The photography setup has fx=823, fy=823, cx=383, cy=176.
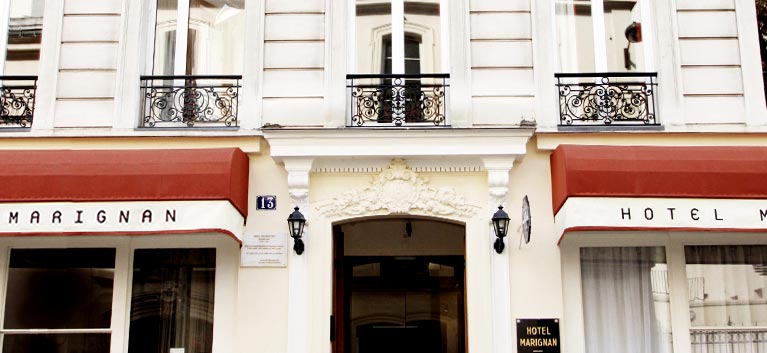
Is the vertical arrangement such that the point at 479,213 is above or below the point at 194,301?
above

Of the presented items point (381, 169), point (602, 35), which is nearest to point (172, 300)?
point (381, 169)

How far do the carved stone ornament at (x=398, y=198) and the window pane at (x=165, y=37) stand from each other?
2.38m

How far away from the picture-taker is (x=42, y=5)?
30.5 ft

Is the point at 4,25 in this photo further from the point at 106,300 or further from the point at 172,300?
the point at 172,300

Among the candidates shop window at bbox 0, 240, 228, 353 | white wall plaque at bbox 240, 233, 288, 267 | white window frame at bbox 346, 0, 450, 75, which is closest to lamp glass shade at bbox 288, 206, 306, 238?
white wall plaque at bbox 240, 233, 288, 267

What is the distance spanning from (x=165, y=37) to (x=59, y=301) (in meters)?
3.06

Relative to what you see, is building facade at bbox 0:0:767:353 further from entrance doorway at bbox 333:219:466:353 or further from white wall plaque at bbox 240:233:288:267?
entrance doorway at bbox 333:219:466:353

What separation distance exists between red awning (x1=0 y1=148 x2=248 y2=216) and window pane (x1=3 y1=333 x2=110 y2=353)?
153 cm

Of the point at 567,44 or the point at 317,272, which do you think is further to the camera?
the point at 567,44

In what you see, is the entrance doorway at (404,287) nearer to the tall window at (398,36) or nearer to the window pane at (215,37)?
the tall window at (398,36)

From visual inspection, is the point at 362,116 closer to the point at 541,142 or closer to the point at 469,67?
the point at 469,67

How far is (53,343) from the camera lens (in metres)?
8.48

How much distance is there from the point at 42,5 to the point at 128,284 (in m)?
3.38

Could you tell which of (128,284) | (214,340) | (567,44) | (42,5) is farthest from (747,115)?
(42,5)
